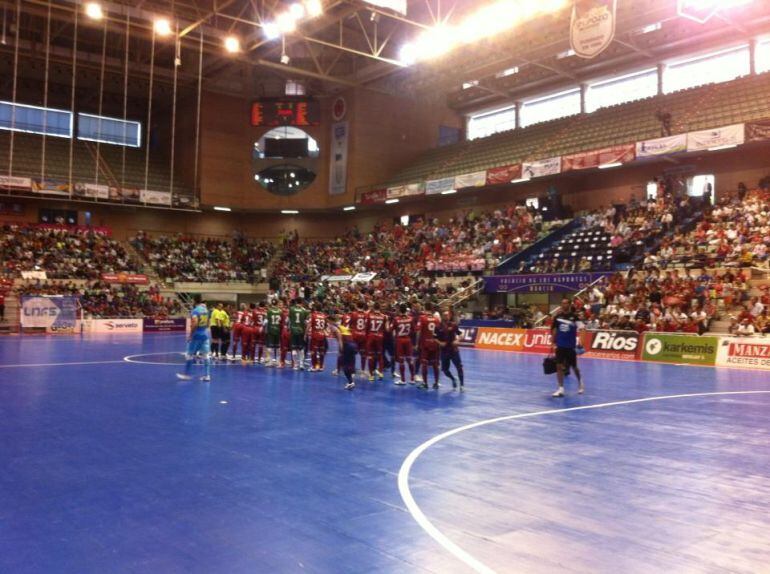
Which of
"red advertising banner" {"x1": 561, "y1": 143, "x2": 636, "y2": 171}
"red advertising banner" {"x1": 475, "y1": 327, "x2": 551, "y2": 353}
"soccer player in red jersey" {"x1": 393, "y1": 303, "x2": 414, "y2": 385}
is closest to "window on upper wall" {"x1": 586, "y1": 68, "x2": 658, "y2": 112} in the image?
"red advertising banner" {"x1": 561, "y1": 143, "x2": 636, "y2": 171}

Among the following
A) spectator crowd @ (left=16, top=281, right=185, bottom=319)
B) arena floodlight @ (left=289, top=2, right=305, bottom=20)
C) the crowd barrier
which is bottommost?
the crowd barrier

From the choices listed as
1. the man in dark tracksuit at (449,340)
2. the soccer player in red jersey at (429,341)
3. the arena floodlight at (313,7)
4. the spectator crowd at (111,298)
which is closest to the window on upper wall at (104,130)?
the spectator crowd at (111,298)

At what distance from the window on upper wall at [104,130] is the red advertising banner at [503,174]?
89.7 ft

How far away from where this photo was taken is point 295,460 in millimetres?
7527

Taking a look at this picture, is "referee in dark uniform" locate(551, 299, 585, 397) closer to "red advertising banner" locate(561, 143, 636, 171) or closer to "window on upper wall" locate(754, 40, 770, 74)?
"red advertising banner" locate(561, 143, 636, 171)

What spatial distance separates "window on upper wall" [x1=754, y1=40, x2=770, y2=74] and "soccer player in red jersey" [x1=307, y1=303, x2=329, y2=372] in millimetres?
28583

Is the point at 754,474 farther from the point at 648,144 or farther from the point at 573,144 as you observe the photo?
the point at 573,144

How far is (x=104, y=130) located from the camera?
160ft

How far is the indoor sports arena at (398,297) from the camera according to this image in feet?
18.3

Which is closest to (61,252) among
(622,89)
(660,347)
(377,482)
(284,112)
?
(284,112)

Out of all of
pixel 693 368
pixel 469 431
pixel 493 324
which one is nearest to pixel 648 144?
pixel 493 324

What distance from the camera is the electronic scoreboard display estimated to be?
1794 inches

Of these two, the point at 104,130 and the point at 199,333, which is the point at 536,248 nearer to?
the point at 199,333

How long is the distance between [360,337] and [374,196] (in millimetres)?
29961
